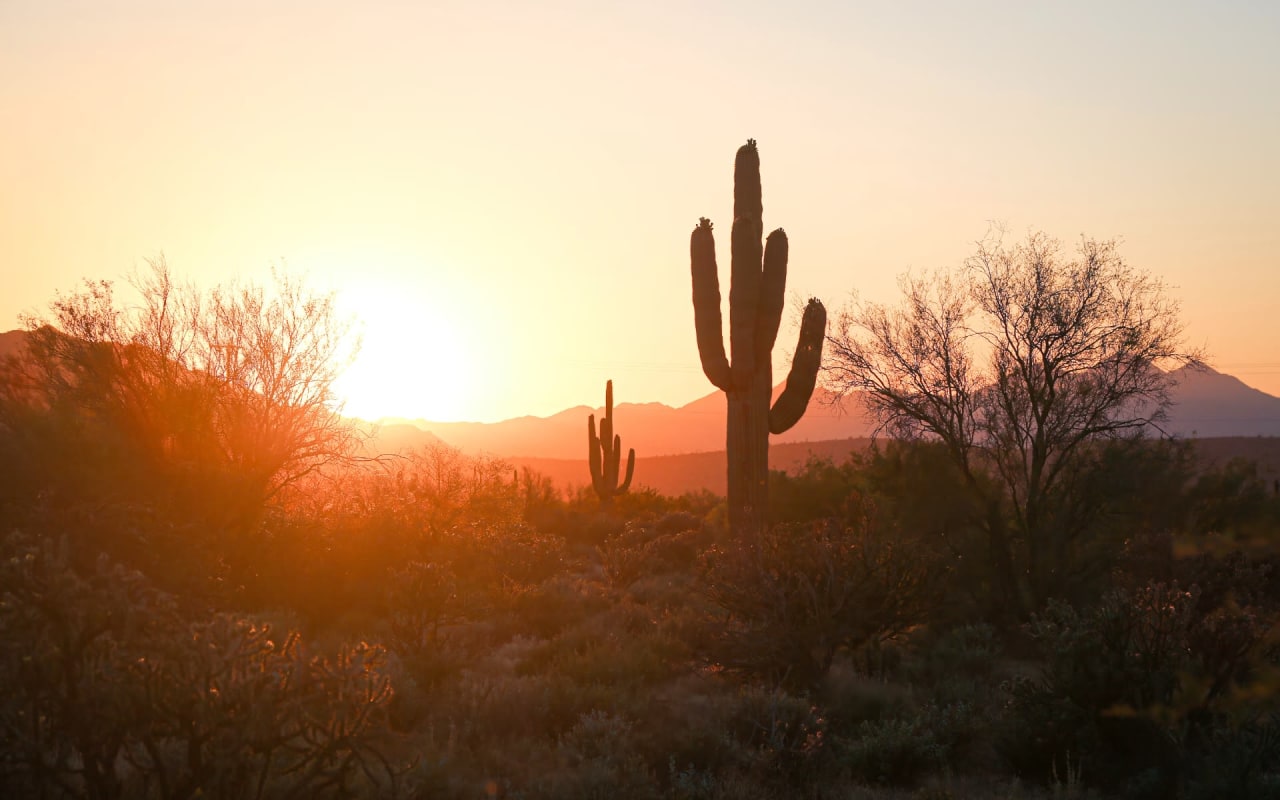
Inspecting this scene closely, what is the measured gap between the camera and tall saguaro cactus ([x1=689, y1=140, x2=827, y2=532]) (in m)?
17.8

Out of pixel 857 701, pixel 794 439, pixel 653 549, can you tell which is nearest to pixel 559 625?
pixel 857 701

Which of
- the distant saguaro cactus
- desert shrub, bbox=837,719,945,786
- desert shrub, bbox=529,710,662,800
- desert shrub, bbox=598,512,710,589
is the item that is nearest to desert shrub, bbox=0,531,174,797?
desert shrub, bbox=529,710,662,800

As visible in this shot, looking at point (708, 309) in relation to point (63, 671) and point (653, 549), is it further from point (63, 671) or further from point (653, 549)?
point (63, 671)

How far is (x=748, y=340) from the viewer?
1772cm

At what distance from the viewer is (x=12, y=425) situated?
19188mm

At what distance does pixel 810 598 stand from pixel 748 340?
696 cm

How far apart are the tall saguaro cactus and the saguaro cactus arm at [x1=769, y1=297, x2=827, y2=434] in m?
0.02

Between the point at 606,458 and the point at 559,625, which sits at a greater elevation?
the point at 606,458

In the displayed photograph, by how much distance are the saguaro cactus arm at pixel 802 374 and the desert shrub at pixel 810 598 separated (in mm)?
6260

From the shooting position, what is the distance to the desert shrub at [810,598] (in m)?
11.5

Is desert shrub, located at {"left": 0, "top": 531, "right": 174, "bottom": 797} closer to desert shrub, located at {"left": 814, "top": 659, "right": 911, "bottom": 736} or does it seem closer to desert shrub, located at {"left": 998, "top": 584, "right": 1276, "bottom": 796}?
desert shrub, located at {"left": 814, "top": 659, "right": 911, "bottom": 736}

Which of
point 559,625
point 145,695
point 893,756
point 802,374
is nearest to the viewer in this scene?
point 145,695

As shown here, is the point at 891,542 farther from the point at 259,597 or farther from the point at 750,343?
the point at 259,597

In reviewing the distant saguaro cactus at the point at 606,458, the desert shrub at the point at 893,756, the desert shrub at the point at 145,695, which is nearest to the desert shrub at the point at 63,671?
the desert shrub at the point at 145,695
